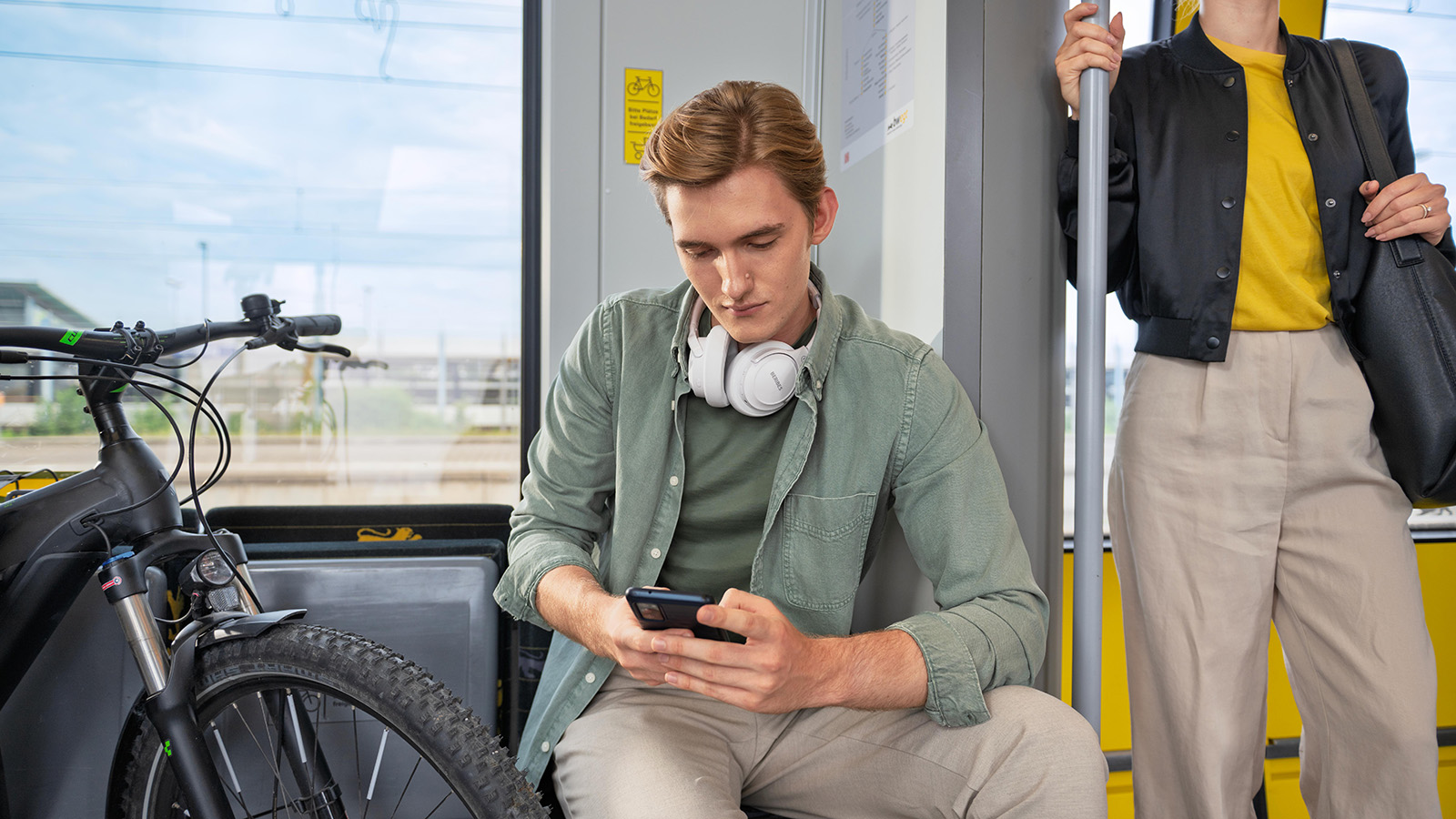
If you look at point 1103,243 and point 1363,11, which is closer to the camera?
point 1103,243

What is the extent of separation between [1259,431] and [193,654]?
1705 millimetres

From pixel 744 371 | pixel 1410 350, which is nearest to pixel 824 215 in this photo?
pixel 744 371

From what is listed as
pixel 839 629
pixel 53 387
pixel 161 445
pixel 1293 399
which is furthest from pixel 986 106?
pixel 53 387

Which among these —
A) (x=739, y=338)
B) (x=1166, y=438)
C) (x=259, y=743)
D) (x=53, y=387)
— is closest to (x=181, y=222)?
(x=53, y=387)

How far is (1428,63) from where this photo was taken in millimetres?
2541

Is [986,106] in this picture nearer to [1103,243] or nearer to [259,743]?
[1103,243]

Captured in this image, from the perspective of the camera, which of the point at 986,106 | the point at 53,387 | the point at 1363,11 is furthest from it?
the point at 1363,11

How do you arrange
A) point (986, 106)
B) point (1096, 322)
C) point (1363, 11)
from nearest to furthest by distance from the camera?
point (1096, 322), point (986, 106), point (1363, 11)

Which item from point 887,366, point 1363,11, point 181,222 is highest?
point 1363,11

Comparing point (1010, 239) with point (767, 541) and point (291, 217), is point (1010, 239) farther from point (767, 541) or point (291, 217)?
point (291, 217)

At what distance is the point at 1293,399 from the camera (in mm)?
1356

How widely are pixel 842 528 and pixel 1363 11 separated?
2533mm

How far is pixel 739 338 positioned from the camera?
1261 millimetres

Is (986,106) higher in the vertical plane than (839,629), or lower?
higher
